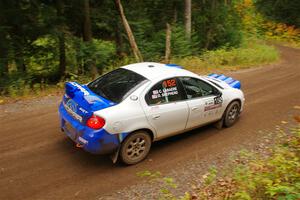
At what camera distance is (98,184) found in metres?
6.02

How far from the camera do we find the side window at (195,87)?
282 inches

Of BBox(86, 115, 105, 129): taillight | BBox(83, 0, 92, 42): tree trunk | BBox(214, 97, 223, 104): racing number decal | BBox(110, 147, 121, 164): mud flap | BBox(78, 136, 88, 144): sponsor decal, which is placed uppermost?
BBox(83, 0, 92, 42): tree trunk

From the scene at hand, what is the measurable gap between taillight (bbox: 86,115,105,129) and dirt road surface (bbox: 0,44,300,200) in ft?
3.26

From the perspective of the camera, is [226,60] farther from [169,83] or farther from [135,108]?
[135,108]

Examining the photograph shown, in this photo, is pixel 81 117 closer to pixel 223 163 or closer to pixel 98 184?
pixel 98 184

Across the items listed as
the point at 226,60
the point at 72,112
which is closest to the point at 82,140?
the point at 72,112

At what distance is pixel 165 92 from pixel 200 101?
94 centimetres

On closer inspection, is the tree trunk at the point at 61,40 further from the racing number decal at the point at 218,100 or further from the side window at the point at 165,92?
the racing number decal at the point at 218,100

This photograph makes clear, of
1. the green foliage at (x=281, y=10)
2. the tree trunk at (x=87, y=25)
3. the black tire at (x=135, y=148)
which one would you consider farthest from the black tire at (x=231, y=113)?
the green foliage at (x=281, y=10)

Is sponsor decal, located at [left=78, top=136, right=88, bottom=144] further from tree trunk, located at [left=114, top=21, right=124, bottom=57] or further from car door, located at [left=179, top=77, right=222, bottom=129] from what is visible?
tree trunk, located at [left=114, top=21, right=124, bottom=57]

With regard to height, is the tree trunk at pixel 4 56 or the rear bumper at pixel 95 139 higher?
the tree trunk at pixel 4 56

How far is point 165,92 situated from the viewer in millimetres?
6820

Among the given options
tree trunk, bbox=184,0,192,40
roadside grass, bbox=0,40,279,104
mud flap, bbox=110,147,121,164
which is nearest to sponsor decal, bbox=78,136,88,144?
mud flap, bbox=110,147,121,164

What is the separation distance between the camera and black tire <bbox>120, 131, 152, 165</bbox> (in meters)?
6.34
